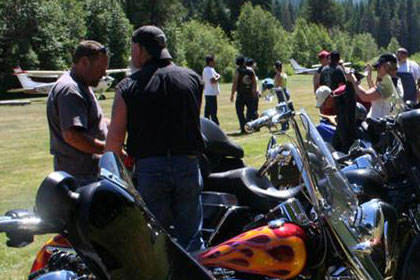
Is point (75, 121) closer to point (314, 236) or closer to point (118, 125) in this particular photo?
point (118, 125)

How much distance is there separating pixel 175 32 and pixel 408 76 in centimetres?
5112

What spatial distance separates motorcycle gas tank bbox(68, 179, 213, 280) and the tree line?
43216mm

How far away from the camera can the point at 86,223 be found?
173 cm

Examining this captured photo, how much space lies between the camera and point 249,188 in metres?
4.08

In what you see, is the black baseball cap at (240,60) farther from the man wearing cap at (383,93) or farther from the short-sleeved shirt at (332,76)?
the man wearing cap at (383,93)

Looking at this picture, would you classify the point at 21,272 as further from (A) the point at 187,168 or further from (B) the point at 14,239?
(B) the point at 14,239

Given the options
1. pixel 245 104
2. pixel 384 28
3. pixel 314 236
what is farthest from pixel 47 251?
pixel 384 28

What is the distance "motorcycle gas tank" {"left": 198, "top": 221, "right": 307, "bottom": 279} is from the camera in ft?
9.55

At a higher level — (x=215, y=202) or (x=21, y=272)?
(x=215, y=202)

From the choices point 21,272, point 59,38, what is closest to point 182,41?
point 59,38

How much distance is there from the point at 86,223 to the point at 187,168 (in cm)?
191

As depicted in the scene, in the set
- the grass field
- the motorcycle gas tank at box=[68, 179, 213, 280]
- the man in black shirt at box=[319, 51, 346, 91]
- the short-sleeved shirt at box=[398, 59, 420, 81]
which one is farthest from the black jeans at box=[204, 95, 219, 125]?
the motorcycle gas tank at box=[68, 179, 213, 280]

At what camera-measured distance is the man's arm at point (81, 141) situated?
3.80m

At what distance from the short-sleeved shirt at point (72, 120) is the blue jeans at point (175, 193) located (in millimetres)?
509
